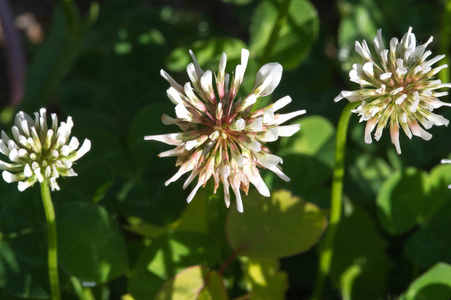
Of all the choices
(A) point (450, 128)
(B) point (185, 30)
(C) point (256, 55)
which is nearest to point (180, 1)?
(B) point (185, 30)

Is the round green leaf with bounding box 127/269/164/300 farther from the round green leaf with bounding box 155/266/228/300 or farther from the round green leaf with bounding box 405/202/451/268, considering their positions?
the round green leaf with bounding box 405/202/451/268

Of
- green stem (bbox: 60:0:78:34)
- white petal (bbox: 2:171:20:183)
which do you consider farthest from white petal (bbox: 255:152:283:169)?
green stem (bbox: 60:0:78:34)

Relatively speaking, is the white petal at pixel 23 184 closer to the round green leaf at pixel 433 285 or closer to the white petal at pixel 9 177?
the white petal at pixel 9 177

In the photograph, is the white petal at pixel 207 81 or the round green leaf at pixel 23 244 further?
the round green leaf at pixel 23 244

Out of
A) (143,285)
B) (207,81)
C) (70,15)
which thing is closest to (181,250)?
(143,285)

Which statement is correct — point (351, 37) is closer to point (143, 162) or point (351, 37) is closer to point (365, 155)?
point (365, 155)

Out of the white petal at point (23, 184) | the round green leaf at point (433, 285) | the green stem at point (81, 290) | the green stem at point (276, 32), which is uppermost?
the green stem at point (276, 32)

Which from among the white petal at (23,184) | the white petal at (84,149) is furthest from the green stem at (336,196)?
the white petal at (23,184)
